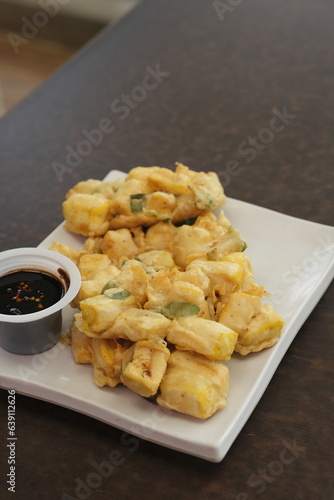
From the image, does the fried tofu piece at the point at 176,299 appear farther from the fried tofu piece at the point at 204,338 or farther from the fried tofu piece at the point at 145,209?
the fried tofu piece at the point at 145,209

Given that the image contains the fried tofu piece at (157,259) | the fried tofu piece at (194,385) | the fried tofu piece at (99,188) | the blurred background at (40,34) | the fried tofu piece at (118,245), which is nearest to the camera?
the fried tofu piece at (194,385)

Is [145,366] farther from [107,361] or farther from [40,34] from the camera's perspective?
[40,34]

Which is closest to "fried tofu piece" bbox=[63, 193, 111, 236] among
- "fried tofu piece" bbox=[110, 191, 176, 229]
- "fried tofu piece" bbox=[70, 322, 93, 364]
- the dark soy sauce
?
"fried tofu piece" bbox=[110, 191, 176, 229]

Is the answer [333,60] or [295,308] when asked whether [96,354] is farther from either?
[333,60]

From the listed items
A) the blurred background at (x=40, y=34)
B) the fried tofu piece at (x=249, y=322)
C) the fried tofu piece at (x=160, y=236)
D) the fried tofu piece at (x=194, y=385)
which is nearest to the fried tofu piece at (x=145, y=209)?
the fried tofu piece at (x=160, y=236)

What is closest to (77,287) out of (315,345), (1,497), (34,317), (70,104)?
(34,317)

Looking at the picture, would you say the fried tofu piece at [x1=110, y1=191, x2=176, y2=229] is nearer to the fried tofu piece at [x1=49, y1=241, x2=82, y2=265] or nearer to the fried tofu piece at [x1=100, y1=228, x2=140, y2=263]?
the fried tofu piece at [x1=100, y1=228, x2=140, y2=263]

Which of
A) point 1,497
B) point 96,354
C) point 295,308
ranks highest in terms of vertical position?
point 295,308
